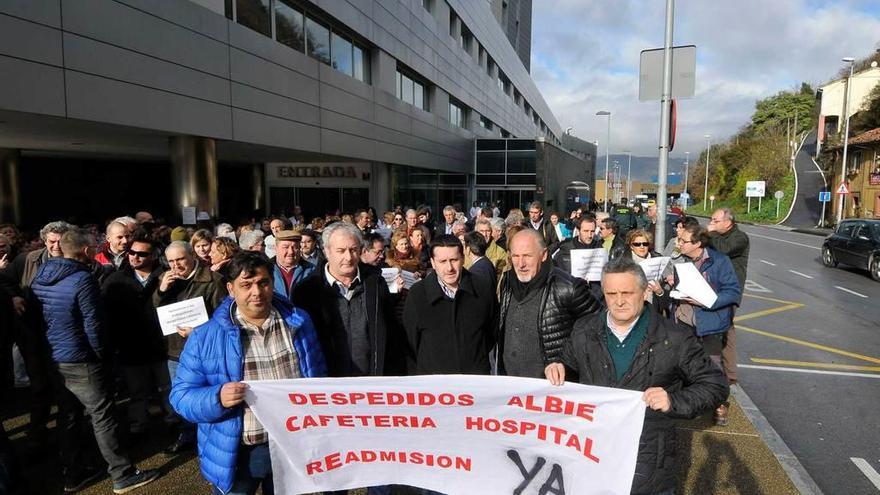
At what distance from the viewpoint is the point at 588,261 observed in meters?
5.79

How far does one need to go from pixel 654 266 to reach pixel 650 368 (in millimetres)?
2718

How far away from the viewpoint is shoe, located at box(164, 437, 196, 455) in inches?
175

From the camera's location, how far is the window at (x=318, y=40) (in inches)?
650

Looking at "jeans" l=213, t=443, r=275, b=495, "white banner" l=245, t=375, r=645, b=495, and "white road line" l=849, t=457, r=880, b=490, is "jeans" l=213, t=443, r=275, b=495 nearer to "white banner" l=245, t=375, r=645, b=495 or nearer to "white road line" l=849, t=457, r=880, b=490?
"white banner" l=245, t=375, r=645, b=495

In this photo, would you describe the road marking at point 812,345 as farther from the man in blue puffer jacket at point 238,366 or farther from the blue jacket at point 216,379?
the blue jacket at point 216,379

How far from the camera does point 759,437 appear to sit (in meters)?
4.61

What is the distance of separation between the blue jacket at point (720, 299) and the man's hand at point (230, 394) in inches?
152

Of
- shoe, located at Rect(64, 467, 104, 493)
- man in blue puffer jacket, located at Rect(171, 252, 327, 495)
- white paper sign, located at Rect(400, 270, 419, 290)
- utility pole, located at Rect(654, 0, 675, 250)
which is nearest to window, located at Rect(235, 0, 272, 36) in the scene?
utility pole, located at Rect(654, 0, 675, 250)

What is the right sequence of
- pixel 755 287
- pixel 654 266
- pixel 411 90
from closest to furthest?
pixel 654 266
pixel 755 287
pixel 411 90

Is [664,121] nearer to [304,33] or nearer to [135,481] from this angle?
[135,481]

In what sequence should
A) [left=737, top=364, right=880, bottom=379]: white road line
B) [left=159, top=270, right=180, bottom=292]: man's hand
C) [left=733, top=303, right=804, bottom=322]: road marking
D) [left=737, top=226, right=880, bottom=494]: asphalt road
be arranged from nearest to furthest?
[left=159, top=270, right=180, bottom=292]: man's hand, [left=737, top=226, right=880, bottom=494]: asphalt road, [left=737, top=364, right=880, bottom=379]: white road line, [left=733, top=303, right=804, bottom=322]: road marking

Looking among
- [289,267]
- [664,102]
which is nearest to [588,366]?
[289,267]

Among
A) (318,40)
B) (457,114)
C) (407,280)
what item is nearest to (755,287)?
(407,280)

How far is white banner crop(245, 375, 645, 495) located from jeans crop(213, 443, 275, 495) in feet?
0.33
